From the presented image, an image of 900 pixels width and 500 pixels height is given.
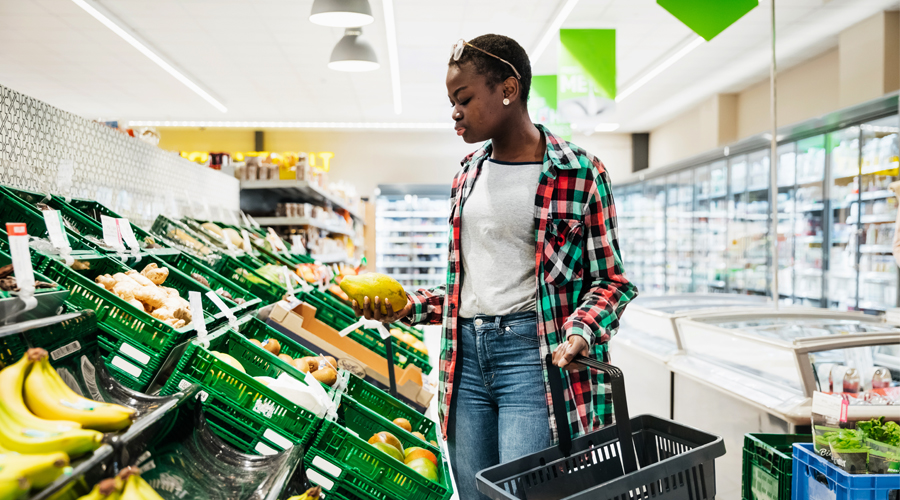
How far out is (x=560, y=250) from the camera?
5.08 feet

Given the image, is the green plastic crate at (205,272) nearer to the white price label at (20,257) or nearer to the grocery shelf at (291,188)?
the white price label at (20,257)

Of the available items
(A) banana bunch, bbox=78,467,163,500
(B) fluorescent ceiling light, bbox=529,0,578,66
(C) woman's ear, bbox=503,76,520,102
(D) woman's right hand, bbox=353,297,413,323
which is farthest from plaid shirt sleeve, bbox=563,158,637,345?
(B) fluorescent ceiling light, bbox=529,0,578,66

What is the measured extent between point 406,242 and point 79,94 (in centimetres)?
578

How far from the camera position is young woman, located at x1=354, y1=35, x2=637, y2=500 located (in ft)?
5.04

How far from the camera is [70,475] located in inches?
35.7

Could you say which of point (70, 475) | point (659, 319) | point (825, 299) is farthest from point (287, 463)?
point (825, 299)

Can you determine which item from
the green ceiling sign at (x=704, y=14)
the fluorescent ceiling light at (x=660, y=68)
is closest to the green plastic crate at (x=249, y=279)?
the green ceiling sign at (x=704, y=14)

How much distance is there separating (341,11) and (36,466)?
464cm

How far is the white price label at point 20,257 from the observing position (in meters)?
1.20

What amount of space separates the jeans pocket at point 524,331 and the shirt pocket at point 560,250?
0.37 feet

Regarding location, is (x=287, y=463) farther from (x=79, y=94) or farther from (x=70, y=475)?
(x=79, y=94)

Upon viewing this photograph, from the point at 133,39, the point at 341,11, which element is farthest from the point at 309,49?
the point at 341,11

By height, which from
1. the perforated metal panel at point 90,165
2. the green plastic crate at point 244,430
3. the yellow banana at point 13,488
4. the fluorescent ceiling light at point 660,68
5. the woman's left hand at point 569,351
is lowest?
the green plastic crate at point 244,430

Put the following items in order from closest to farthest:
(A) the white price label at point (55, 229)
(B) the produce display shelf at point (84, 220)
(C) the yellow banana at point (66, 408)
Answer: (C) the yellow banana at point (66, 408), (A) the white price label at point (55, 229), (B) the produce display shelf at point (84, 220)
